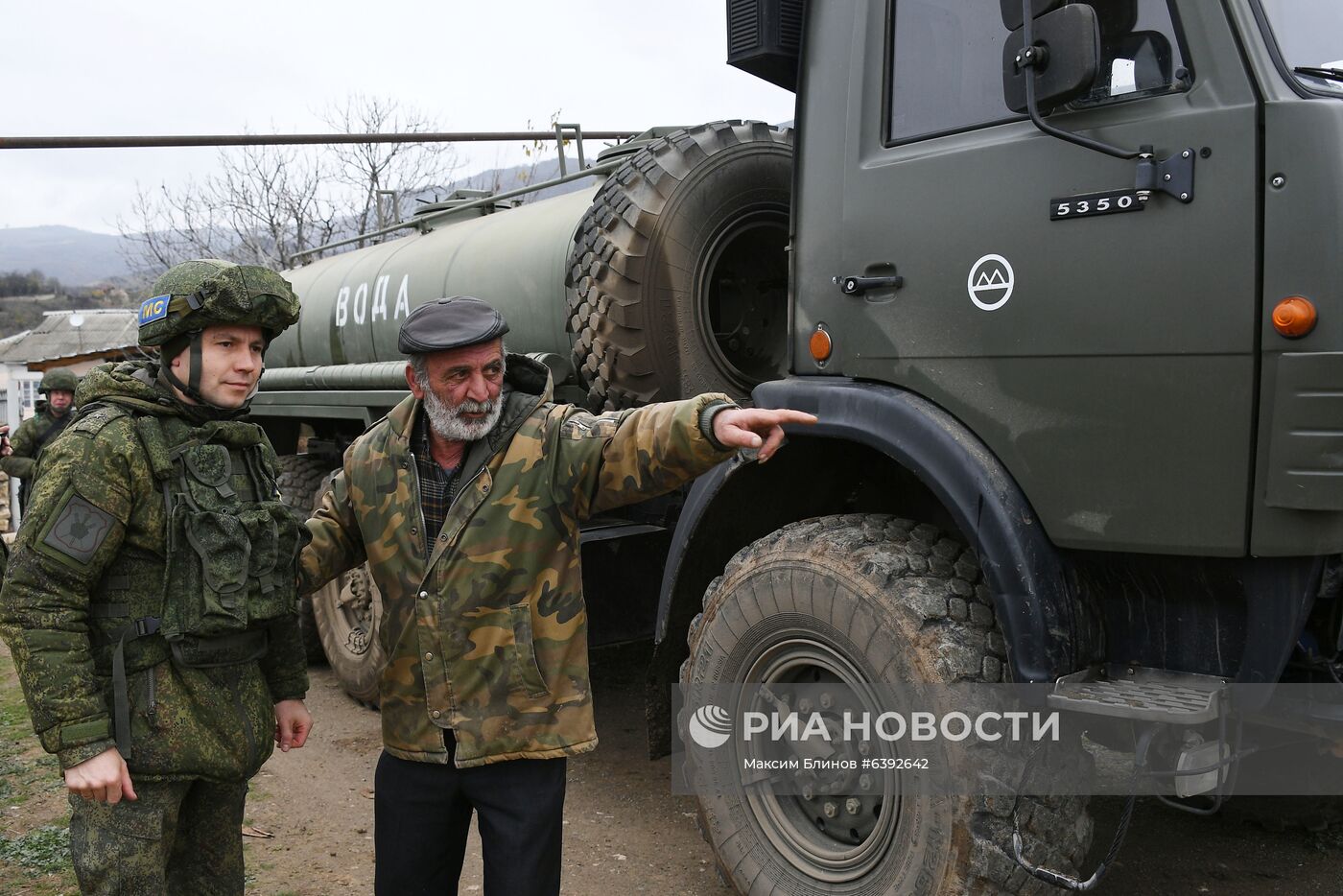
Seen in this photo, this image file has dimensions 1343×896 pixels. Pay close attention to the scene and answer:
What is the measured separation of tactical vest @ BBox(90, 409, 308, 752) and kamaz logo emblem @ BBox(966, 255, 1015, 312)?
167 cm

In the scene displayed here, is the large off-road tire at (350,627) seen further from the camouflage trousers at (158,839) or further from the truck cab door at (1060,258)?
the truck cab door at (1060,258)

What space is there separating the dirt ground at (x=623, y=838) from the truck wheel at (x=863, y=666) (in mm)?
655

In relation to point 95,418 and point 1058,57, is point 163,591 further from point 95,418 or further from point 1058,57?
point 1058,57

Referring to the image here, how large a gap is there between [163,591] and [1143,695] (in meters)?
2.04

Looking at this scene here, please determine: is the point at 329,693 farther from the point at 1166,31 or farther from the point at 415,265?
the point at 1166,31

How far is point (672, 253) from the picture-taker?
153 inches

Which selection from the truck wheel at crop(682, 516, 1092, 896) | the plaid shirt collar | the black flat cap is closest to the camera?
the black flat cap

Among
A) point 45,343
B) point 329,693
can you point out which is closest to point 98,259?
point 45,343

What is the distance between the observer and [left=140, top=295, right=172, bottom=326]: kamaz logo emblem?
2.48 m

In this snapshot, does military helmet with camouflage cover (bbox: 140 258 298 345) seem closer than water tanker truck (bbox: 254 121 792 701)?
Yes

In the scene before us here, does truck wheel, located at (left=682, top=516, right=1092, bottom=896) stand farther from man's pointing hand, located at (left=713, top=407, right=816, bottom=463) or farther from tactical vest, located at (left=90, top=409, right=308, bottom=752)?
tactical vest, located at (left=90, top=409, right=308, bottom=752)

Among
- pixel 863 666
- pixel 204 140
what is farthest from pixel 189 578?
pixel 204 140

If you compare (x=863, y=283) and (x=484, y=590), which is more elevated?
(x=863, y=283)

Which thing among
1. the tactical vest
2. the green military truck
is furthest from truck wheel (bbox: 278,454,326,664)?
the tactical vest
